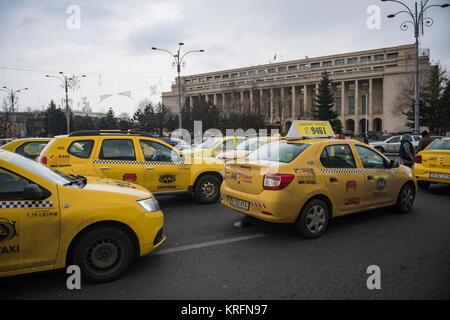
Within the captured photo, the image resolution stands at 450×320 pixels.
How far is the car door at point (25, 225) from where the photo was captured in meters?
3.02

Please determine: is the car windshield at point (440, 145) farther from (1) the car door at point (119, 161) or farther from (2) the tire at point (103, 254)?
(2) the tire at point (103, 254)

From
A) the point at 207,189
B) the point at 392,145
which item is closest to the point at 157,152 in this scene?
the point at 207,189

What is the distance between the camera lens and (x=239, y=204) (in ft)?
16.8

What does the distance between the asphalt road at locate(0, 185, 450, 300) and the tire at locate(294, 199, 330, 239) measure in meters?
0.14

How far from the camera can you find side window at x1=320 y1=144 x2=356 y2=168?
5168mm

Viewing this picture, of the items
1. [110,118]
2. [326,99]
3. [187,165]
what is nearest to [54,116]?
[110,118]

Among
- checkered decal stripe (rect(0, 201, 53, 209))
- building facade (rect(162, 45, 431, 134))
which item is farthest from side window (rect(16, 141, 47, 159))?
building facade (rect(162, 45, 431, 134))

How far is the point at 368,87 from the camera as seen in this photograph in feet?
249

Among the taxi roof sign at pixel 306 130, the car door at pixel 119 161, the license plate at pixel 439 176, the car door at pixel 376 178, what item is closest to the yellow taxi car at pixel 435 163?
the license plate at pixel 439 176

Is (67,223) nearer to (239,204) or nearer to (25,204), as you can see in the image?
(25,204)

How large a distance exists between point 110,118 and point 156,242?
6238 cm

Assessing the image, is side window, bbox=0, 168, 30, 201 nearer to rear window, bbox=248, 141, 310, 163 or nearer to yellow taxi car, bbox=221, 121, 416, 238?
yellow taxi car, bbox=221, 121, 416, 238
